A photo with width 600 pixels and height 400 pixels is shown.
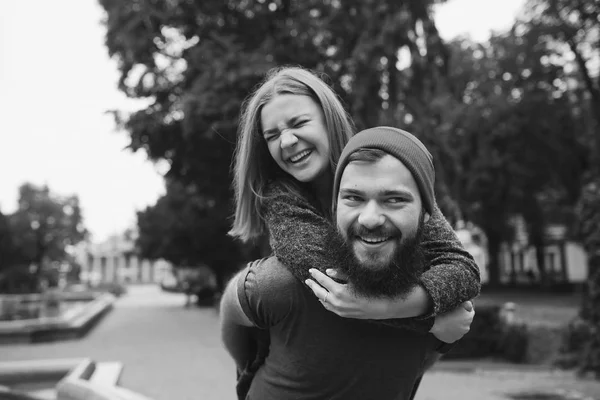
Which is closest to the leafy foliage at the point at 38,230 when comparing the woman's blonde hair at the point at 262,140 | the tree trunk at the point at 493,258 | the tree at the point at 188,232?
the tree at the point at 188,232

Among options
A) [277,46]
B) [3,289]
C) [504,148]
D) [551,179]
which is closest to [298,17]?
[277,46]

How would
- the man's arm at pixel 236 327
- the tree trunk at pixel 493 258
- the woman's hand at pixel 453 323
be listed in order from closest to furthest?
the woman's hand at pixel 453 323, the man's arm at pixel 236 327, the tree trunk at pixel 493 258

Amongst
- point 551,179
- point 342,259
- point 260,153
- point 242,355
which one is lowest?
point 242,355

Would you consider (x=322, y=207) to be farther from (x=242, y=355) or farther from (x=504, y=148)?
(x=504, y=148)

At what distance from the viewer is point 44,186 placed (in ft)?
182

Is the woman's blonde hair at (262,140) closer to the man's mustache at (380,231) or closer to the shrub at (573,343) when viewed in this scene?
the man's mustache at (380,231)

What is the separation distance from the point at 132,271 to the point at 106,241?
11.0 meters

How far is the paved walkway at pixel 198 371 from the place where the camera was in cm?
878

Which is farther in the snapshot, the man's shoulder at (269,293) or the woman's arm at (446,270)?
the man's shoulder at (269,293)

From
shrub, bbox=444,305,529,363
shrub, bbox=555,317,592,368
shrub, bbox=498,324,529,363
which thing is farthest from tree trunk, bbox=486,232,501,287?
shrub, bbox=555,317,592,368

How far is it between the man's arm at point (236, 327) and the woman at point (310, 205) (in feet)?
0.57

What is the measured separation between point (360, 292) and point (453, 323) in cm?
30

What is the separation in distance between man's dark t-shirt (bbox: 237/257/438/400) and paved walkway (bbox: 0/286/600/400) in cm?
700

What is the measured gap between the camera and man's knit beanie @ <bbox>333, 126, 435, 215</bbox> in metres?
1.42
